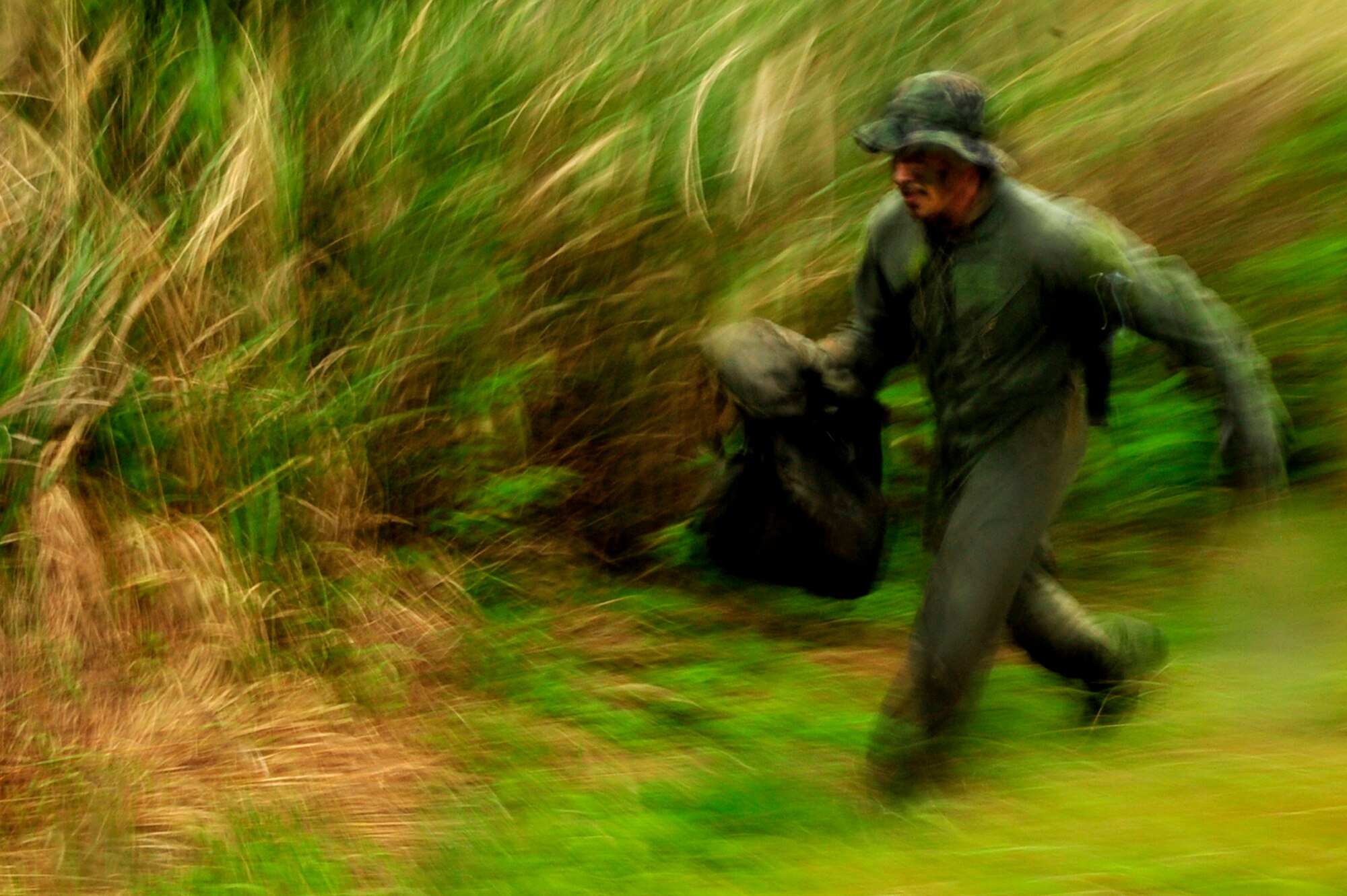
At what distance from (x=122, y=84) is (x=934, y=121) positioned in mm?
2766

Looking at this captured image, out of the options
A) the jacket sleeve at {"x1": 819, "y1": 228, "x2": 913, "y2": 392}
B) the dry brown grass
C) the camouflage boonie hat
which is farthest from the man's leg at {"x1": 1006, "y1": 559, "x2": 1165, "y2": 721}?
the dry brown grass

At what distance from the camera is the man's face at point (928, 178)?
3.83 metres

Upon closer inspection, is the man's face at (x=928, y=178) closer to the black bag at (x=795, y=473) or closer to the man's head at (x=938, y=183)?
the man's head at (x=938, y=183)

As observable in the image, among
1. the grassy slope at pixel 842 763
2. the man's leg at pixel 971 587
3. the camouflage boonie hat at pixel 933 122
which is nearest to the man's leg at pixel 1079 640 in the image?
the grassy slope at pixel 842 763

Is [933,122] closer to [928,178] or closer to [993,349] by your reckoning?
[928,178]

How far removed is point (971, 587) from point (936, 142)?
1000mm

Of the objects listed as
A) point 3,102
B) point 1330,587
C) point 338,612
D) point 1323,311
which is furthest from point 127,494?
point 1323,311

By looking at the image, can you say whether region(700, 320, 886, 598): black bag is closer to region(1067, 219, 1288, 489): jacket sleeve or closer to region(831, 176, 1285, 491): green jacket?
region(831, 176, 1285, 491): green jacket

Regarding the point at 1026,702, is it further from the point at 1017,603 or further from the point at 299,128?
the point at 299,128

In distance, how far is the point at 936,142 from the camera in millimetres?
3742

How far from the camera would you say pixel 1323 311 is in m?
6.08

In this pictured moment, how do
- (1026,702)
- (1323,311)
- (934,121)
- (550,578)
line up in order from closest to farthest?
(934,121) < (1026,702) < (550,578) < (1323,311)

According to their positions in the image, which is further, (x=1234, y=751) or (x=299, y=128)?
(x=299, y=128)

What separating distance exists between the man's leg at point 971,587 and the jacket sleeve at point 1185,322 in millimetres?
302
